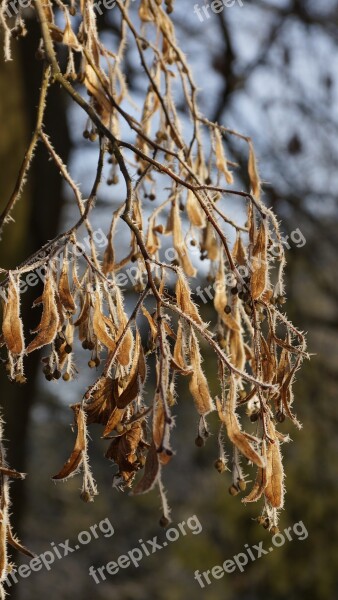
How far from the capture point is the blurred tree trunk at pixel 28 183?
4711 millimetres

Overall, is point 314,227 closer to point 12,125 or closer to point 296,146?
point 296,146

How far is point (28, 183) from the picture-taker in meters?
4.92

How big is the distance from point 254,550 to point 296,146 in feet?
9.41

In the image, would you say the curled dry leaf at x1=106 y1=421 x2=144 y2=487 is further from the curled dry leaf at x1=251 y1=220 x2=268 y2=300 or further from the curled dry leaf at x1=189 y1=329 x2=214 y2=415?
the curled dry leaf at x1=251 y1=220 x2=268 y2=300

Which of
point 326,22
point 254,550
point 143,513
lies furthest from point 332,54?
point 143,513

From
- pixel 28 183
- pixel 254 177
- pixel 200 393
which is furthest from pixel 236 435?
pixel 28 183

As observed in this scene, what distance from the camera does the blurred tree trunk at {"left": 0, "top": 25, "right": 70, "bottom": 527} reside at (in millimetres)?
4711

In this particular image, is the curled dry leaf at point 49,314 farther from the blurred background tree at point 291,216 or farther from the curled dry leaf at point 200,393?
the blurred background tree at point 291,216

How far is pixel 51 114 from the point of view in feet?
15.7

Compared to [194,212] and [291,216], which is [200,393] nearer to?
[194,212]

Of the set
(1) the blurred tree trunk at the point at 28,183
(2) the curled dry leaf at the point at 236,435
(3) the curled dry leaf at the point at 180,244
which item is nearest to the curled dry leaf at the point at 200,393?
(2) the curled dry leaf at the point at 236,435

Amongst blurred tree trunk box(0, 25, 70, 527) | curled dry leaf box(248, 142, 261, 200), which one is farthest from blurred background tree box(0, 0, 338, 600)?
curled dry leaf box(248, 142, 261, 200)

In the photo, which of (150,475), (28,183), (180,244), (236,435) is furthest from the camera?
(28,183)

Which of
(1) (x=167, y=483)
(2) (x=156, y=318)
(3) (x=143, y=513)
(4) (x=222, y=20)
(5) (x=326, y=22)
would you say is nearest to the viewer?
(2) (x=156, y=318)
